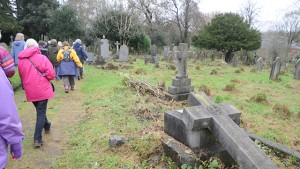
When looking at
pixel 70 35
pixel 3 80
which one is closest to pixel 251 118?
pixel 3 80

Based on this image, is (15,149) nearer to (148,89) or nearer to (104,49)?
(148,89)

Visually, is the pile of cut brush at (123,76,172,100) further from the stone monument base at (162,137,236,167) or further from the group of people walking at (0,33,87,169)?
the stone monument base at (162,137,236,167)

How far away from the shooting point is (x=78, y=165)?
3770 millimetres

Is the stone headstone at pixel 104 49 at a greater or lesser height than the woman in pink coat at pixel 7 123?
greater

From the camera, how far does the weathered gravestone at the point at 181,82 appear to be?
787 cm

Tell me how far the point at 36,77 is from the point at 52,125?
1706 millimetres

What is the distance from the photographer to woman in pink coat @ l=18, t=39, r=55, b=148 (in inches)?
166

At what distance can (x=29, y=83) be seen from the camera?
13.9 ft

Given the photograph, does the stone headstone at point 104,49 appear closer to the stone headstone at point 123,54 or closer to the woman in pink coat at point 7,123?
the stone headstone at point 123,54

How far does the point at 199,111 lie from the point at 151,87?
4897 millimetres

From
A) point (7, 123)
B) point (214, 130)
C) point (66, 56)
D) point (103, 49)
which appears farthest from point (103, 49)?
point (7, 123)

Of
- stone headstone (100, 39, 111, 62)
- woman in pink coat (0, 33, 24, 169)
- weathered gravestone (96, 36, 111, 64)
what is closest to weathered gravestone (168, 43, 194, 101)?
A: woman in pink coat (0, 33, 24, 169)

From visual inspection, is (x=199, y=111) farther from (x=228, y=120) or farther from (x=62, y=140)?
(x=62, y=140)

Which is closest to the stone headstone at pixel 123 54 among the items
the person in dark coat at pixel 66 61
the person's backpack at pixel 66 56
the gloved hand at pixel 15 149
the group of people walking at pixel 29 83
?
the group of people walking at pixel 29 83
